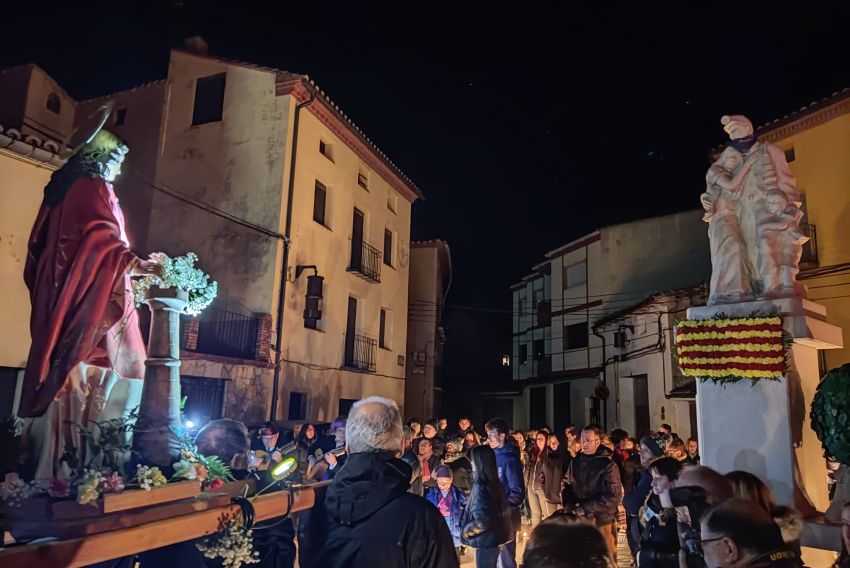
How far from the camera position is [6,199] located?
10.8 metres

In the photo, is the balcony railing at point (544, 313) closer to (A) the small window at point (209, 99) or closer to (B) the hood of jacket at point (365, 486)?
(A) the small window at point (209, 99)

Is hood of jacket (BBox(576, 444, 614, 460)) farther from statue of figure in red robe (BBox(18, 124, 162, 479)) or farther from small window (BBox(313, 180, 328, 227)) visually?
small window (BBox(313, 180, 328, 227))

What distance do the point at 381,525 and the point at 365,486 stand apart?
0.53 ft

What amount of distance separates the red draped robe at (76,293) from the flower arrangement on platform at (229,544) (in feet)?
3.48

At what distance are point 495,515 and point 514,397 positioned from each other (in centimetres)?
3091

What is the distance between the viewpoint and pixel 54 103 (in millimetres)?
16578

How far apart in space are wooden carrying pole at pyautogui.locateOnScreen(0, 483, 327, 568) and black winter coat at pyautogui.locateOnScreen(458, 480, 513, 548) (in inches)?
118

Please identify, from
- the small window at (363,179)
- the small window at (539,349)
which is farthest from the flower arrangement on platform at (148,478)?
the small window at (539,349)

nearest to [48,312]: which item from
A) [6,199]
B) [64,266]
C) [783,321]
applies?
[64,266]

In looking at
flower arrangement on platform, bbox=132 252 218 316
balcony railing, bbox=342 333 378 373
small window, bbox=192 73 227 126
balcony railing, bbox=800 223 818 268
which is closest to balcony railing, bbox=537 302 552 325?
balcony railing, bbox=342 333 378 373

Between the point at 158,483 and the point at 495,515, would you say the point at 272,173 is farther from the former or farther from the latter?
the point at 158,483

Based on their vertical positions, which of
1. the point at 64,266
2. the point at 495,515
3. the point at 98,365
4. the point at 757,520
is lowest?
the point at 495,515

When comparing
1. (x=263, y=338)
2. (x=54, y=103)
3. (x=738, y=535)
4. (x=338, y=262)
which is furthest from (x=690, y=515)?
(x=54, y=103)

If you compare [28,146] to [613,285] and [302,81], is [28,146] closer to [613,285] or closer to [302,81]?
[302,81]
